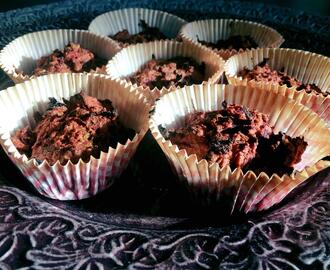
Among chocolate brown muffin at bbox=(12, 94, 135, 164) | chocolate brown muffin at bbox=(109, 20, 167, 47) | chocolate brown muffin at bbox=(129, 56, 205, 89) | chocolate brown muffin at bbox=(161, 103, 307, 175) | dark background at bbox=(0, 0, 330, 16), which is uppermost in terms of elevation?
chocolate brown muffin at bbox=(161, 103, 307, 175)

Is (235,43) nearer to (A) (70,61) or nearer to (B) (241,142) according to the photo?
(A) (70,61)

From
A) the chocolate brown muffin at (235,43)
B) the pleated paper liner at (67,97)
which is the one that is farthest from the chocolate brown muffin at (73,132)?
the chocolate brown muffin at (235,43)

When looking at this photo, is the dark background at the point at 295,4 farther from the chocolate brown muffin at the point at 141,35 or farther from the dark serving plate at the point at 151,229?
the dark serving plate at the point at 151,229

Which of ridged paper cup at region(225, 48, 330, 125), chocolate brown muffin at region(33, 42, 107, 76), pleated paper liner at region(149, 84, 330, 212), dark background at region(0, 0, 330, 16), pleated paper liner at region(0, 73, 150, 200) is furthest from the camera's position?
dark background at region(0, 0, 330, 16)

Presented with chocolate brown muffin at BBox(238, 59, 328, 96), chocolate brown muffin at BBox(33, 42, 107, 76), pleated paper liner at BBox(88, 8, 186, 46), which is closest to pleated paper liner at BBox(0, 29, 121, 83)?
chocolate brown muffin at BBox(33, 42, 107, 76)

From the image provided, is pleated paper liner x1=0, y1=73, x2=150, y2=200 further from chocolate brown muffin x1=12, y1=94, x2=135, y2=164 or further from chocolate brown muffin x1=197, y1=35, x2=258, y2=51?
chocolate brown muffin x1=197, y1=35, x2=258, y2=51
